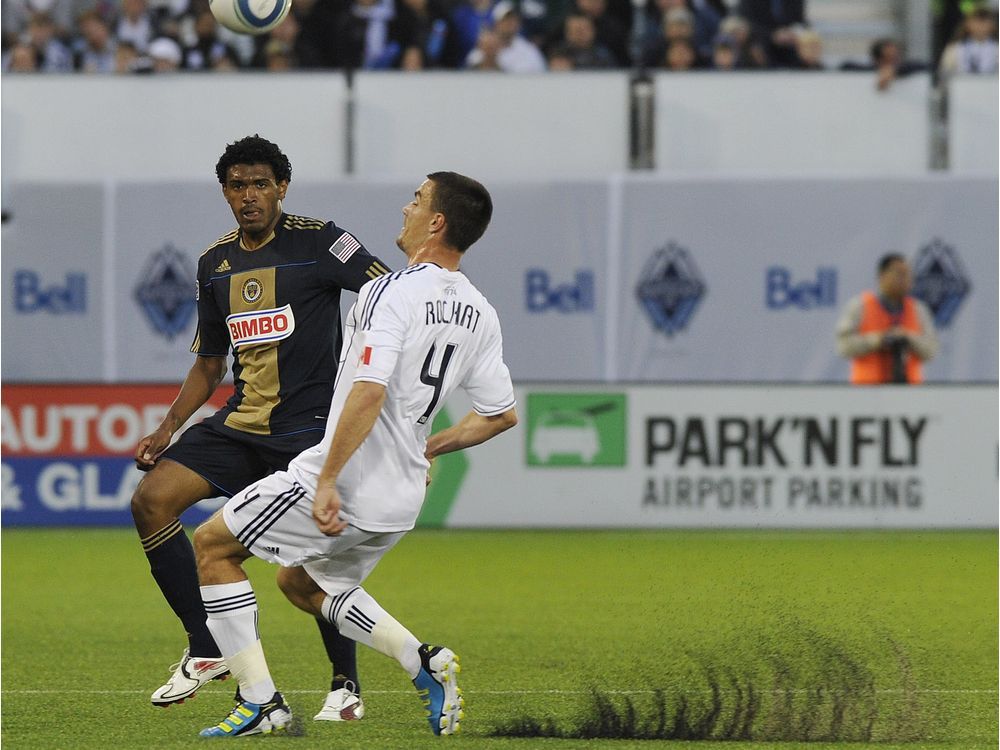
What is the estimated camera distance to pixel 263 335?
21.4 feet

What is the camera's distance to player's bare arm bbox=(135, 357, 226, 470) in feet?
21.8

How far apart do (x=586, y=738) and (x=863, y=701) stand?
1.22 m

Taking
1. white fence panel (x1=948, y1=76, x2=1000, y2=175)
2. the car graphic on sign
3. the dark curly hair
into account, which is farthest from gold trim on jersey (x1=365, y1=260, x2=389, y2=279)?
white fence panel (x1=948, y1=76, x2=1000, y2=175)

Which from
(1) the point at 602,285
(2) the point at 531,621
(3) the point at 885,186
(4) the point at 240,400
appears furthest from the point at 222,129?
(4) the point at 240,400

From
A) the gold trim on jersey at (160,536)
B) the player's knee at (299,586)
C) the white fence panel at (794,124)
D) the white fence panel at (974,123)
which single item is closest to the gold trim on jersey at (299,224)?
the gold trim on jersey at (160,536)

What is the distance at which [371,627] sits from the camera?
237 inches

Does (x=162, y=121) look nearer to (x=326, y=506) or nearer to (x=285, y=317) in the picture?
(x=285, y=317)

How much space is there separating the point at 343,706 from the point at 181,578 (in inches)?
31.7

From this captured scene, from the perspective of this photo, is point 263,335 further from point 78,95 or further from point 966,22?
point 966,22

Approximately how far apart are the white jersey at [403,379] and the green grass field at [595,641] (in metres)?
0.83

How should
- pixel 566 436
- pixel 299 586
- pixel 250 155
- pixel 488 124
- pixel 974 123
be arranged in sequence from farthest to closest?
pixel 488 124 < pixel 974 123 < pixel 566 436 < pixel 250 155 < pixel 299 586

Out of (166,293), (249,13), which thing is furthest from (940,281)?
(249,13)

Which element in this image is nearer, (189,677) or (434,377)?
(434,377)

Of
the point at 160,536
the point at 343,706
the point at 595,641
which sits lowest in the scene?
the point at 595,641
